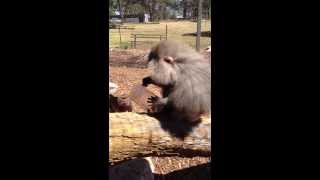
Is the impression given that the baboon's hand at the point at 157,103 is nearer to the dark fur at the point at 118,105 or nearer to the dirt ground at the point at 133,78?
the dark fur at the point at 118,105

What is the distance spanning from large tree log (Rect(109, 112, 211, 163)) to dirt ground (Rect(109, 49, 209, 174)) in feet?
6.47

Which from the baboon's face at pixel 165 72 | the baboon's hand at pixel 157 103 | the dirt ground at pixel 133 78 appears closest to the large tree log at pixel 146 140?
the baboon's hand at pixel 157 103

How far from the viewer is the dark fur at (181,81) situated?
4.16 meters

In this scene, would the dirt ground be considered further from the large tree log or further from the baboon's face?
the large tree log

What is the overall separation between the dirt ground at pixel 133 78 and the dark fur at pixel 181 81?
125cm

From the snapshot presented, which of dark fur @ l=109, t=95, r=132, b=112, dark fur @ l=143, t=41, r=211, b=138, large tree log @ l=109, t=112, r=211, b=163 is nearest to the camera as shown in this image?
large tree log @ l=109, t=112, r=211, b=163

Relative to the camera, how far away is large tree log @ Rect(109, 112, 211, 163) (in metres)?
3.53

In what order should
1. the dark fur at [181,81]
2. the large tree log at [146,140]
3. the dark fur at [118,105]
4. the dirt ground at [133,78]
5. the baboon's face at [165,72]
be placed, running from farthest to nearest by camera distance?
the dirt ground at [133,78]
the baboon's face at [165,72]
the dark fur at [118,105]
the dark fur at [181,81]
the large tree log at [146,140]

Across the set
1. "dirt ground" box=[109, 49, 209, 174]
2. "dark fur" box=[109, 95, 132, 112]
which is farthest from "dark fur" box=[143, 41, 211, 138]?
"dirt ground" box=[109, 49, 209, 174]

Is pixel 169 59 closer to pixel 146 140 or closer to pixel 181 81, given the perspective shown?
pixel 181 81

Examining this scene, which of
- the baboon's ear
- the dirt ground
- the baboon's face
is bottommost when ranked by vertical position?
the dirt ground
